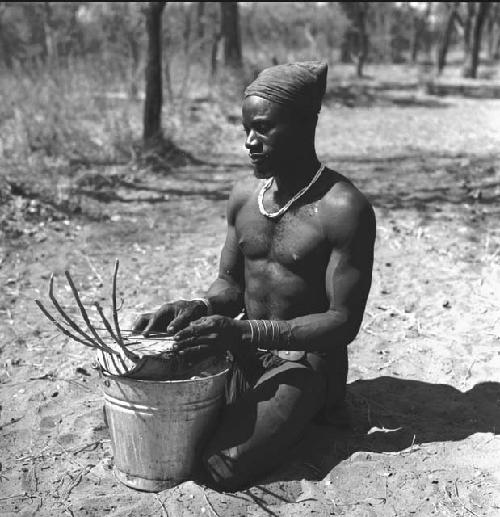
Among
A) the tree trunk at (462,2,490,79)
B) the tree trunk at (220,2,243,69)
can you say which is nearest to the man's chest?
the tree trunk at (220,2,243,69)

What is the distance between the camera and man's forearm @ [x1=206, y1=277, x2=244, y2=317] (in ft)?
10.7

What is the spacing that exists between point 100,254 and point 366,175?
4.12 metres

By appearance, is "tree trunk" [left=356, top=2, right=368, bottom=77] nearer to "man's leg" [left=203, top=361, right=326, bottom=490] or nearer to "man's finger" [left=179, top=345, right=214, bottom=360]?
"man's leg" [left=203, top=361, right=326, bottom=490]

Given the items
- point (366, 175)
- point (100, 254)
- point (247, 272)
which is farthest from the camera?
point (366, 175)

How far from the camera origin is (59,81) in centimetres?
1059

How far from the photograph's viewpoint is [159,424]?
2838mm

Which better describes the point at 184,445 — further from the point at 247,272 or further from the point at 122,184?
the point at 122,184

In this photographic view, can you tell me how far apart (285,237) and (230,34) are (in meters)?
14.2

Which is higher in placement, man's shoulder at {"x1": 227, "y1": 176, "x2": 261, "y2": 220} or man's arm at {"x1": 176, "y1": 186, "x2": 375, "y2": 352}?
man's shoulder at {"x1": 227, "y1": 176, "x2": 261, "y2": 220}

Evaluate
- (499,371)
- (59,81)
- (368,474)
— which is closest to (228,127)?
(59,81)

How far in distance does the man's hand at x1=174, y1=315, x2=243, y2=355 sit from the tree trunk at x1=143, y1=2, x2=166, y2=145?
7563mm

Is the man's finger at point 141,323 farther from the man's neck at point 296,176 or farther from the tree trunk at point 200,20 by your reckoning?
the tree trunk at point 200,20

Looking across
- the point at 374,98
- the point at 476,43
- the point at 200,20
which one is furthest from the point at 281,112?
the point at 200,20

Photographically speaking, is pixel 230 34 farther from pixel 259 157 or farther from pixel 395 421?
pixel 259 157
